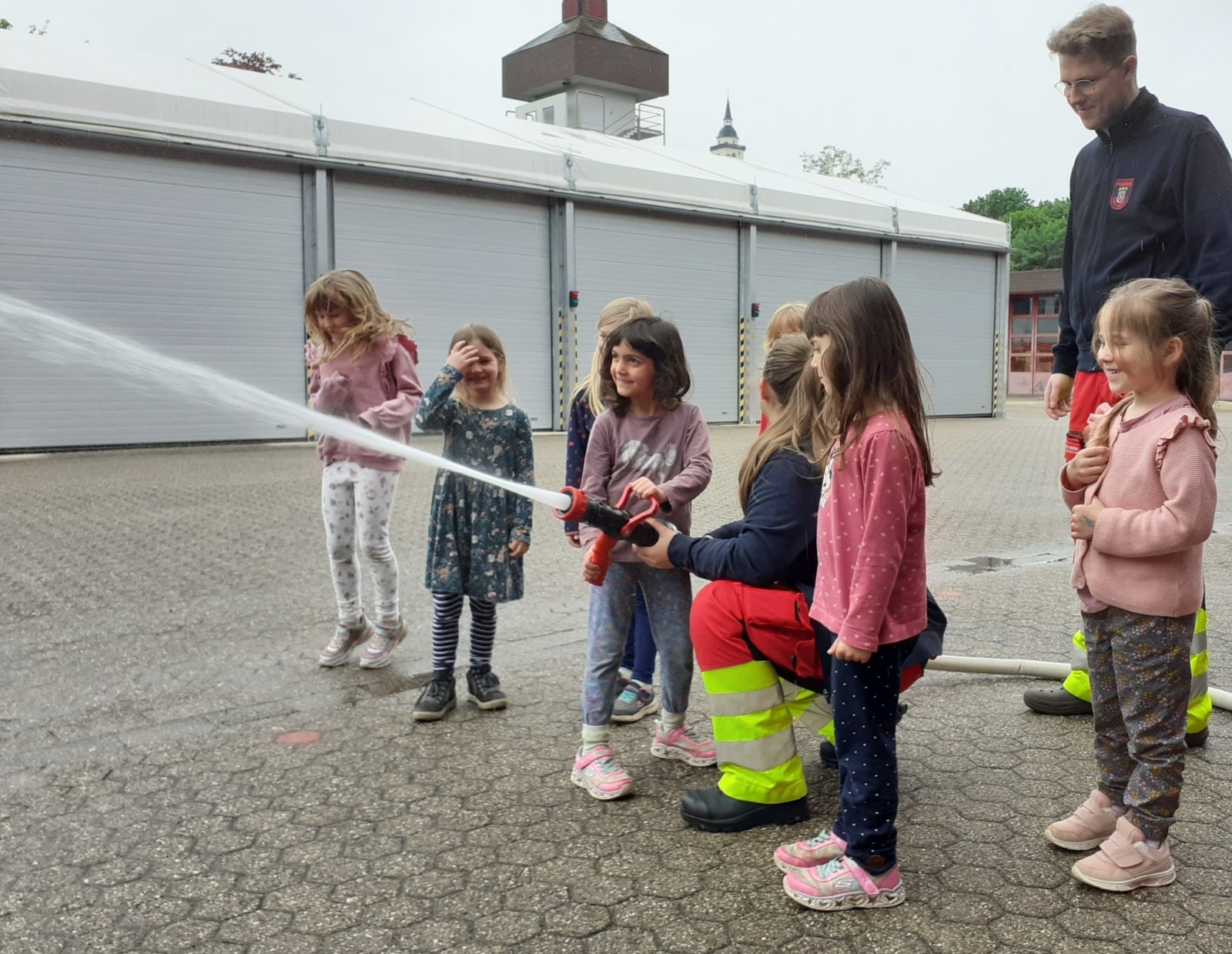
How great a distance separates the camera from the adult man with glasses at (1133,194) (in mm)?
3580

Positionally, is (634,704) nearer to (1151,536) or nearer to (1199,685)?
(1199,685)

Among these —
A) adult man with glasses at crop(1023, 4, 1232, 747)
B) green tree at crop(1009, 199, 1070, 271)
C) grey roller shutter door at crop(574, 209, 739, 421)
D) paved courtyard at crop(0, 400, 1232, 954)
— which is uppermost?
green tree at crop(1009, 199, 1070, 271)

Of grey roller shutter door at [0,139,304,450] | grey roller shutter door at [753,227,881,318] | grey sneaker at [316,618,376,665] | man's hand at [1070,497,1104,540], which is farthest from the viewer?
grey roller shutter door at [753,227,881,318]

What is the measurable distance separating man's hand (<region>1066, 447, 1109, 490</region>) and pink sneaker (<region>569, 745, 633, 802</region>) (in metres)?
1.61

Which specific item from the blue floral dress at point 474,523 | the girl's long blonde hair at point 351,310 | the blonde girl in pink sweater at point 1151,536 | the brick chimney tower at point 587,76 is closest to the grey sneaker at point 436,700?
the blue floral dress at point 474,523

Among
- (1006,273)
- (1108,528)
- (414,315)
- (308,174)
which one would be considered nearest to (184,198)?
(308,174)

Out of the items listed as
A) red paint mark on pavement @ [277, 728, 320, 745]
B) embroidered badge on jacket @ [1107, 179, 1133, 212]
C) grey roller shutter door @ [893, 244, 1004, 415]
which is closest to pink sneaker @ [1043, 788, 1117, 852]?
embroidered badge on jacket @ [1107, 179, 1133, 212]

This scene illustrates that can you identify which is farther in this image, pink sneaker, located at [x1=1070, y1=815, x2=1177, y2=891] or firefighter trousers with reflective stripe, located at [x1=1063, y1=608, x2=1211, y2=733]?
firefighter trousers with reflective stripe, located at [x1=1063, y1=608, x2=1211, y2=733]

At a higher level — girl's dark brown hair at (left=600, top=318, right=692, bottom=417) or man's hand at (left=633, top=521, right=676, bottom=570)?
girl's dark brown hair at (left=600, top=318, right=692, bottom=417)

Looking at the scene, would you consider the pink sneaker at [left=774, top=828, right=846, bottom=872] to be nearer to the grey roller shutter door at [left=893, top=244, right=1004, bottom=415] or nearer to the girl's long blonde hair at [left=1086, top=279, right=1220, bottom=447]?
the girl's long blonde hair at [left=1086, top=279, right=1220, bottom=447]

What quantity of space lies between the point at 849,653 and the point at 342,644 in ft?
9.93

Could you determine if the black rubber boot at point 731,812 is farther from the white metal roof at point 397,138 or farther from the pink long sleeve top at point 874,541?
the white metal roof at point 397,138

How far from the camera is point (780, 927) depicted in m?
2.66

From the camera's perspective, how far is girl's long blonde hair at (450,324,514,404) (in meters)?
4.36
